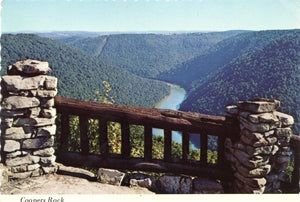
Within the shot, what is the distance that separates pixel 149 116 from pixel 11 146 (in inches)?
79.4

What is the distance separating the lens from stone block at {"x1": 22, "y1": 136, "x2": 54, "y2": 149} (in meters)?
3.71

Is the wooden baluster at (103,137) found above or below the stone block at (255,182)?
above

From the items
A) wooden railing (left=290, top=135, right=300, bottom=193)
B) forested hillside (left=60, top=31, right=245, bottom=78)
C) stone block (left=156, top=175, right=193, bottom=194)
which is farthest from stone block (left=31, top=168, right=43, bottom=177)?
forested hillside (left=60, top=31, right=245, bottom=78)

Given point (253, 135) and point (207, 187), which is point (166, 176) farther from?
point (253, 135)

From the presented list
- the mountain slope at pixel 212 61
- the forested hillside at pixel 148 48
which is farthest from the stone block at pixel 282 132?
the forested hillside at pixel 148 48

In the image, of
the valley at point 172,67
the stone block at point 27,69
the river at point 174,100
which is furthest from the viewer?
the river at point 174,100

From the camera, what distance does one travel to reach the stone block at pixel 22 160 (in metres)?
3.67

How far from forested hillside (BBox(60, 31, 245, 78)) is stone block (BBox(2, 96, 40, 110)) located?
90644 mm

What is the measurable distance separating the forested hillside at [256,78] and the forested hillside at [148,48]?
118ft

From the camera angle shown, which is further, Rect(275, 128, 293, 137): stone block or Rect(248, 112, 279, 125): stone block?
Rect(275, 128, 293, 137): stone block

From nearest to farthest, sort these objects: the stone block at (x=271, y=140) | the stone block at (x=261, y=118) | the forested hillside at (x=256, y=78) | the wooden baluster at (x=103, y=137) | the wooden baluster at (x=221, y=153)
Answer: the stone block at (x=261, y=118) → the stone block at (x=271, y=140) → the wooden baluster at (x=221, y=153) → the wooden baluster at (x=103, y=137) → the forested hillside at (x=256, y=78)

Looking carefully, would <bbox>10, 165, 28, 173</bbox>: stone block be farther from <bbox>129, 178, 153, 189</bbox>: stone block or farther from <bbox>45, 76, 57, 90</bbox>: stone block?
<bbox>129, 178, 153, 189</bbox>: stone block

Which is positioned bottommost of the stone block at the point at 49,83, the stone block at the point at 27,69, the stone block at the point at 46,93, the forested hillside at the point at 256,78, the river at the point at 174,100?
the river at the point at 174,100

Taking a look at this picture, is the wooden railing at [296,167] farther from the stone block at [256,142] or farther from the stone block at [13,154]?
the stone block at [13,154]
